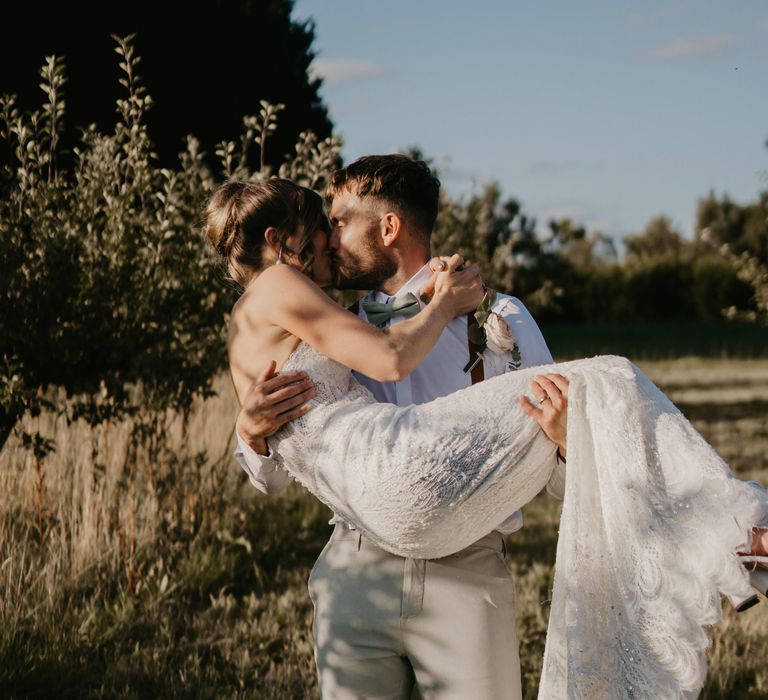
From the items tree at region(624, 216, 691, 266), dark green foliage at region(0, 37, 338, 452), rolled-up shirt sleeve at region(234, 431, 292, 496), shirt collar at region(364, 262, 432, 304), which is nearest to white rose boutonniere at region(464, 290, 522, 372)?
shirt collar at region(364, 262, 432, 304)

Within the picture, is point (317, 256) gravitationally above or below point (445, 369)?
above

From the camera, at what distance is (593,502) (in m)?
2.40

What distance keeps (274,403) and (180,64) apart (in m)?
11.1

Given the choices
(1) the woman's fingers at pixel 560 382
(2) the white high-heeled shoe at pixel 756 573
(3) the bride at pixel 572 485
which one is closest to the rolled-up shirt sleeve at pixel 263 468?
(3) the bride at pixel 572 485

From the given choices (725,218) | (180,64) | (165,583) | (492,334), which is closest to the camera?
(492,334)

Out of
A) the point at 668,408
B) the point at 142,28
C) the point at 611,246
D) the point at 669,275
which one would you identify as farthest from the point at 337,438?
the point at 611,246

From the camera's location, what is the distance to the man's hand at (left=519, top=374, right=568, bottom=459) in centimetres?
240

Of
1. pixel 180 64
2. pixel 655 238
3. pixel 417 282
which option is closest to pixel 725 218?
pixel 655 238

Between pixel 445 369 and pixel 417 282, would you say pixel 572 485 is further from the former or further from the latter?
pixel 417 282

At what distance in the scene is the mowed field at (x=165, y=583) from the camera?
15.3 ft

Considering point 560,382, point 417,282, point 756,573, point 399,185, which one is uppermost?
point 399,185

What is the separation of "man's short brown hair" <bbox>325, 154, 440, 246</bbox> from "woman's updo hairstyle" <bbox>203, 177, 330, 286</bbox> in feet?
0.42

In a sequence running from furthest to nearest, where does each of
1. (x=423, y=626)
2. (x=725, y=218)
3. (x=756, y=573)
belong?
(x=725, y=218) → (x=423, y=626) → (x=756, y=573)

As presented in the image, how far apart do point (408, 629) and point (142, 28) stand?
1120 centimetres
